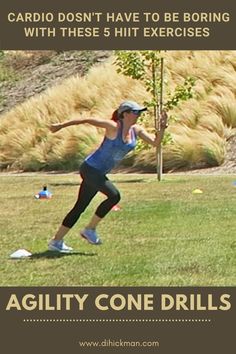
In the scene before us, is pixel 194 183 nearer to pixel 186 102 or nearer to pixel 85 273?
pixel 186 102

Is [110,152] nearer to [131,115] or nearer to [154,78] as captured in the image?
[131,115]

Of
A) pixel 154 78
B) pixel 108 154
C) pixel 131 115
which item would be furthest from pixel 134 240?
pixel 154 78

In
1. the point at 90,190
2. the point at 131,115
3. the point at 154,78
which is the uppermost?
the point at 154,78

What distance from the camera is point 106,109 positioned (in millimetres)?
11414

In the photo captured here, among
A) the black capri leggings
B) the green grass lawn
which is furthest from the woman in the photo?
the green grass lawn

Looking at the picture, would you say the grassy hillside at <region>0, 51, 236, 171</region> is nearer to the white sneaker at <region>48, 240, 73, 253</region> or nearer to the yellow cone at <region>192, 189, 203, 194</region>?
the yellow cone at <region>192, 189, 203, 194</region>

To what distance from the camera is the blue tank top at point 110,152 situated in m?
6.62

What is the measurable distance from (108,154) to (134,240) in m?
0.93

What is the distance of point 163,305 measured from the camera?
5.91m

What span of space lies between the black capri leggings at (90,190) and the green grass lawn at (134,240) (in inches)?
11.6

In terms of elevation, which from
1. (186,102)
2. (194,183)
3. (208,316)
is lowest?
(208,316)
